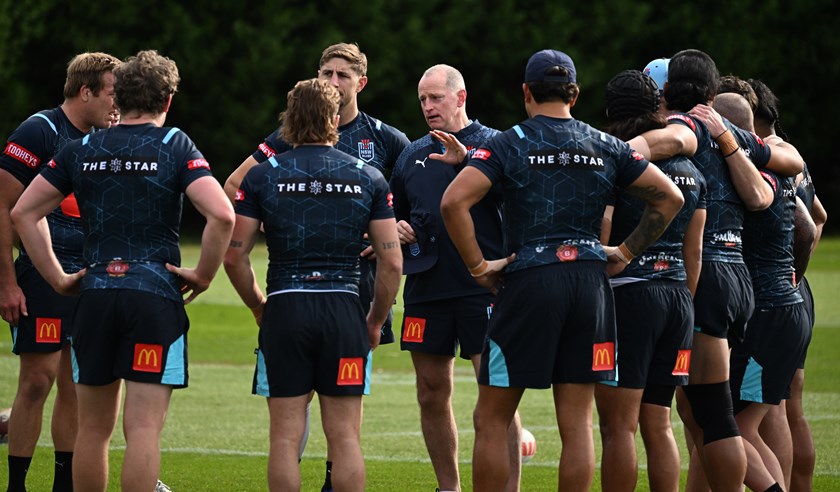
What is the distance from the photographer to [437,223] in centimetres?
763

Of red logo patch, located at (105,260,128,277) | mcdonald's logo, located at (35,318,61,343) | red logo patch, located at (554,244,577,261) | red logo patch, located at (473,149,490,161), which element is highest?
red logo patch, located at (473,149,490,161)

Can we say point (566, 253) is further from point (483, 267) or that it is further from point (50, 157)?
point (50, 157)

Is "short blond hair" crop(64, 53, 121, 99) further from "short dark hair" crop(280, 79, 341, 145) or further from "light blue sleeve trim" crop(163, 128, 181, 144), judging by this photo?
"short dark hair" crop(280, 79, 341, 145)

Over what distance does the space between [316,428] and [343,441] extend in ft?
16.0

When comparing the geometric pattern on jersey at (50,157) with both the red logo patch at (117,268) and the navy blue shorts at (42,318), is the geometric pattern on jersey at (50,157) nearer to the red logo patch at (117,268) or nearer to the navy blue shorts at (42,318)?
the navy blue shorts at (42,318)

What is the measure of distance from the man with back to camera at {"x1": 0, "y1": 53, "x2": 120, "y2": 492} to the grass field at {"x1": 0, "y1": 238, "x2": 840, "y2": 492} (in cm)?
69

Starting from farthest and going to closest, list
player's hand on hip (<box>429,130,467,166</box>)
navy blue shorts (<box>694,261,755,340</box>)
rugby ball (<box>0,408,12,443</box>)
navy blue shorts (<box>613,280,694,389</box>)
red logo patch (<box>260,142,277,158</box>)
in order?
rugby ball (<box>0,408,12,443</box>) < red logo patch (<box>260,142,277,158</box>) < player's hand on hip (<box>429,130,467,166</box>) < navy blue shorts (<box>694,261,755,340</box>) < navy blue shorts (<box>613,280,694,389</box>)

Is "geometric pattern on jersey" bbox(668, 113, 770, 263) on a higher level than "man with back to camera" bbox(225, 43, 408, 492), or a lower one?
lower

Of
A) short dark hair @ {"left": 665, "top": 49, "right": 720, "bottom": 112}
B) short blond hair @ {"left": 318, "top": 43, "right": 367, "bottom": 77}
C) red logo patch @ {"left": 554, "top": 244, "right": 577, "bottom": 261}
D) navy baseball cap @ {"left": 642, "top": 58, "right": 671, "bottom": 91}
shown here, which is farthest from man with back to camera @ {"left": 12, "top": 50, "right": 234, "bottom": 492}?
navy baseball cap @ {"left": 642, "top": 58, "right": 671, "bottom": 91}

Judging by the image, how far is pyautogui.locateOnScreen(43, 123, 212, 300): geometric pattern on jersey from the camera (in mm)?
6137

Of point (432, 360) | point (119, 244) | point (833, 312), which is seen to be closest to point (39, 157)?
point (119, 244)

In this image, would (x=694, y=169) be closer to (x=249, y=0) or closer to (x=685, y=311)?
(x=685, y=311)

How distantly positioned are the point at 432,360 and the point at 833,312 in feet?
48.6

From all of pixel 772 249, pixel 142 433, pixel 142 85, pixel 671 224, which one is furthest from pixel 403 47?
pixel 142 433
